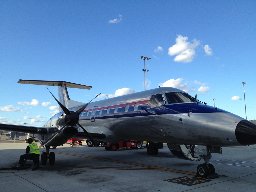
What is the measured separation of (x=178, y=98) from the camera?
12.8 meters

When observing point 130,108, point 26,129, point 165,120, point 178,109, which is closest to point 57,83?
point 26,129

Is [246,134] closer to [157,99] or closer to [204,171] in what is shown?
[204,171]

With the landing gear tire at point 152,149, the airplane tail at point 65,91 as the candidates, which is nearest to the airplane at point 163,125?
the landing gear tire at point 152,149

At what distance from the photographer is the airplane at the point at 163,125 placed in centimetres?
1030

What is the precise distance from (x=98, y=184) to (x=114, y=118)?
6364 millimetres

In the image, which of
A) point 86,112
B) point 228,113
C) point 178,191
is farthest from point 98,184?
point 86,112

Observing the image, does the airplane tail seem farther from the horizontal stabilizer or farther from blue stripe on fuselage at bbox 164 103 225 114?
blue stripe on fuselage at bbox 164 103 225 114

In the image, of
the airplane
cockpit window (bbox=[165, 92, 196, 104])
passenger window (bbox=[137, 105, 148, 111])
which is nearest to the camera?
the airplane

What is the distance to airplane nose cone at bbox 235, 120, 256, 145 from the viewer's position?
945 cm

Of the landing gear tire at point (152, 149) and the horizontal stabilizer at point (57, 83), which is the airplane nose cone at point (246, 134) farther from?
the horizontal stabilizer at point (57, 83)

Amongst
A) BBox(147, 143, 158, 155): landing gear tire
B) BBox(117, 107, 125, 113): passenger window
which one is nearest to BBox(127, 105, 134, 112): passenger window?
BBox(117, 107, 125, 113): passenger window

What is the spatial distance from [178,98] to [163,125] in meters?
1.52

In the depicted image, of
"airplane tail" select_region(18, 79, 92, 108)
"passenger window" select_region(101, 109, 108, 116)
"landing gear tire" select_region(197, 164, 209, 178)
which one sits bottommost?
"landing gear tire" select_region(197, 164, 209, 178)

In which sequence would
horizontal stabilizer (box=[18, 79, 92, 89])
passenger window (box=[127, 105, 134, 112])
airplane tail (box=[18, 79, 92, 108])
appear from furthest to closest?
1. airplane tail (box=[18, 79, 92, 108])
2. horizontal stabilizer (box=[18, 79, 92, 89])
3. passenger window (box=[127, 105, 134, 112])
